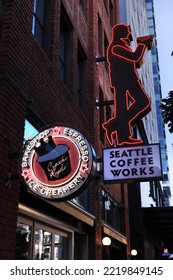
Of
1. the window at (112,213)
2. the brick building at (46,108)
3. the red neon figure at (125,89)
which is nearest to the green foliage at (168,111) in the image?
the red neon figure at (125,89)

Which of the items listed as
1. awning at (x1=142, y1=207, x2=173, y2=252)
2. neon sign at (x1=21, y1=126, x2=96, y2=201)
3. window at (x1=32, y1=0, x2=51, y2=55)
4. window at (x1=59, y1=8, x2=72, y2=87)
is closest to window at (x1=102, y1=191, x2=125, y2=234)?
window at (x1=59, y1=8, x2=72, y2=87)

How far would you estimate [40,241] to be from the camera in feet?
25.5

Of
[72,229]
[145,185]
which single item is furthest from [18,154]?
[145,185]

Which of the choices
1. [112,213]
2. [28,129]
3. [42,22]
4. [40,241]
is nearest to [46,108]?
[28,129]

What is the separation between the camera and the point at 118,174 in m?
7.69

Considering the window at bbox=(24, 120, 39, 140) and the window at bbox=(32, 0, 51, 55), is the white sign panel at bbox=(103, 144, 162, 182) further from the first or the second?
the window at bbox=(32, 0, 51, 55)

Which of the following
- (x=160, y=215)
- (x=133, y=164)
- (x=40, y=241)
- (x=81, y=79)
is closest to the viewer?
(x=133, y=164)

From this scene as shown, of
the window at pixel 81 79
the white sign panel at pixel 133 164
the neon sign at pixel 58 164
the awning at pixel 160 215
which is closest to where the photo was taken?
the neon sign at pixel 58 164

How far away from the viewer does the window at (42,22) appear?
29.7 feet

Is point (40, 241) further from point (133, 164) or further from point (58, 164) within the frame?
point (58, 164)

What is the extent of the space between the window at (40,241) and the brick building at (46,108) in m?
0.01

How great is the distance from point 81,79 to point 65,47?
186 centimetres

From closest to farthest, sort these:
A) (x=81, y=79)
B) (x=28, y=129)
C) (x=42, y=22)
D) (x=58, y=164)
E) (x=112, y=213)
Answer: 1. (x=58, y=164)
2. (x=28, y=129)
3. (x=42, y=22)
4. (x=81, y=79)
5. (x=112, y=213)

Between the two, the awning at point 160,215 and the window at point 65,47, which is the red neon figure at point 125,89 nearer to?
the window at point 65,47
